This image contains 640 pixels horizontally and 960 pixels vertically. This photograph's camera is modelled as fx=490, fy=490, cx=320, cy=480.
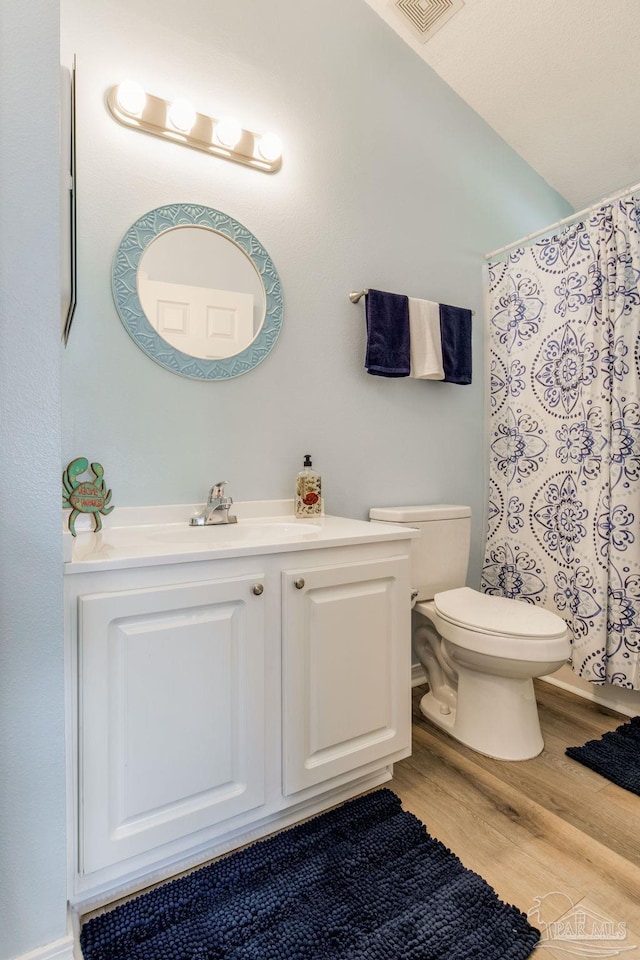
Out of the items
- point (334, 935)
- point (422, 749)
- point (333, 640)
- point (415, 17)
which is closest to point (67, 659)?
point (333, 640)

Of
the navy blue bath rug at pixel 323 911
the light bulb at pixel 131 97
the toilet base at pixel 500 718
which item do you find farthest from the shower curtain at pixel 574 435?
the light bulb at pixel 131 97

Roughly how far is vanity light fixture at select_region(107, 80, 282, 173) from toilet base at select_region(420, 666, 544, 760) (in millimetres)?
1915

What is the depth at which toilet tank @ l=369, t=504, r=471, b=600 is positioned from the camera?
1.90 meters

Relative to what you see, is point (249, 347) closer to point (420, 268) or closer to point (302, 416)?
Result: point (302, 416)

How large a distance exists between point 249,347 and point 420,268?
37.1 inches

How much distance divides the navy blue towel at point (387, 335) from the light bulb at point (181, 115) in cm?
80

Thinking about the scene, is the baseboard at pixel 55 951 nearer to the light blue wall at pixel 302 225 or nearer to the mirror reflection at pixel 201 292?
the light blue wall at pixel 302 225

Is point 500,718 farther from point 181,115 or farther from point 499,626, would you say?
point 181,115

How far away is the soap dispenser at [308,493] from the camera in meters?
1.73

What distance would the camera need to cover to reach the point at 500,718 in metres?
1.63

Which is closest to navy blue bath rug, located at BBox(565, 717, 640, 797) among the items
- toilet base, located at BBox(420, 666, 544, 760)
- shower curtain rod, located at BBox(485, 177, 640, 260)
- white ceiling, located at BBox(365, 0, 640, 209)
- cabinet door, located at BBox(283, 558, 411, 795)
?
toilet base, located at BBox(420, 666, 544, 760)

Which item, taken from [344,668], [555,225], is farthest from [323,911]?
[555,225]

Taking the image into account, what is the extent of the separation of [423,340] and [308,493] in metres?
Result: 0.83

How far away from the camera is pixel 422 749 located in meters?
1.67
